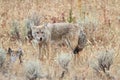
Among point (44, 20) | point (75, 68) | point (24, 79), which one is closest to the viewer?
point (24, 79)

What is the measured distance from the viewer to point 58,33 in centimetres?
967

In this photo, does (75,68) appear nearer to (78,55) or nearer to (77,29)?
(78,55)

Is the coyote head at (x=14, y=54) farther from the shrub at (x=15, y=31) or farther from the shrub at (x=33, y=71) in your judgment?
the shrub at (x=15, y=31)

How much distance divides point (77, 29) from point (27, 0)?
4.23 meters

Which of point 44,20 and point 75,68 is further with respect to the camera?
point 44,20

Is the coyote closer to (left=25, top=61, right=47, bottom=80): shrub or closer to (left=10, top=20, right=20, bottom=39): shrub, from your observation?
(left=10, top=20, right=20, bottom=39): shrub

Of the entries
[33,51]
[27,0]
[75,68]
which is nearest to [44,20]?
[27,0]

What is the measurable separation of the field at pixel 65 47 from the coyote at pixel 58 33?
0.60 ft

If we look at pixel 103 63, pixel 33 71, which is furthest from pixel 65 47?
pixel 33 71

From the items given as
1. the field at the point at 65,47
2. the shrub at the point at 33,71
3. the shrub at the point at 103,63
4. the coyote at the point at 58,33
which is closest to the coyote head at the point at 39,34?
the coyote at the point at 58,33

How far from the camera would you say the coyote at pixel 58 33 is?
9391mm

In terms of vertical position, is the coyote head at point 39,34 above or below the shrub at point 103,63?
above

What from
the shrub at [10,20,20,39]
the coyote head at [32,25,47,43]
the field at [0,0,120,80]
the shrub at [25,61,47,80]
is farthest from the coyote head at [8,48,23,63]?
the shrub at [10,20,20,39]

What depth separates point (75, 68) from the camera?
821cm
